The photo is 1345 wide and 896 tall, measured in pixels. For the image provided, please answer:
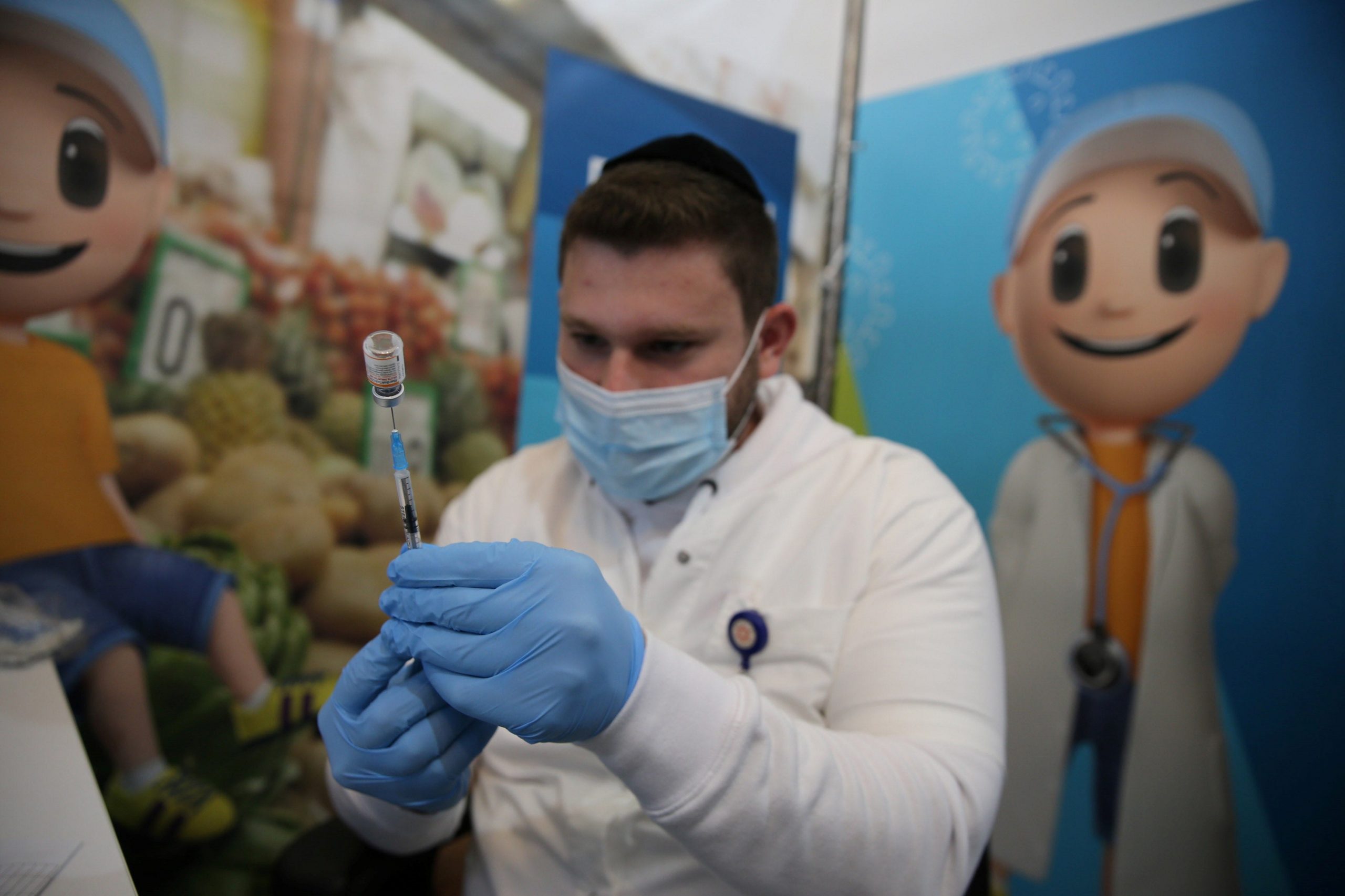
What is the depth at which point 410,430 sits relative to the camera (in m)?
1.85

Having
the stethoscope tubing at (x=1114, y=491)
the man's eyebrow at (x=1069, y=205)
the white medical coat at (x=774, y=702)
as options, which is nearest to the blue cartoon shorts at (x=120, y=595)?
the white medical coat at (x=774, y=702)

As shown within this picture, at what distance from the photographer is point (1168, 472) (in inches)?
69.4

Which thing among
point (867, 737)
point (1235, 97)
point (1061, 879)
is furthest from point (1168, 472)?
point (867, 737)

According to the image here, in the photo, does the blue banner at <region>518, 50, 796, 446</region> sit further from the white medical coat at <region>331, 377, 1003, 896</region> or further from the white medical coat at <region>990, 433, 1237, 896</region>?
the white medical coat at <region>990, 433, 1237, 896</region>

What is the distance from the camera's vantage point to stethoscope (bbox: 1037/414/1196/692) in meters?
1.76

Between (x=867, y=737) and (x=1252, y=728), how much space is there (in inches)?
52.5

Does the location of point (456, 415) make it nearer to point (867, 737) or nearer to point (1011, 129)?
point (867, 737)

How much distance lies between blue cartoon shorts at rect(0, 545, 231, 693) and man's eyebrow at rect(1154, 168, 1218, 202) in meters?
2.35

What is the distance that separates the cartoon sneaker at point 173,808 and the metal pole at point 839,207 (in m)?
1.74

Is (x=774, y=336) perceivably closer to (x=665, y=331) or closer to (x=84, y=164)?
(x=665, y=331)

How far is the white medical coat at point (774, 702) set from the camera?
2.59ft

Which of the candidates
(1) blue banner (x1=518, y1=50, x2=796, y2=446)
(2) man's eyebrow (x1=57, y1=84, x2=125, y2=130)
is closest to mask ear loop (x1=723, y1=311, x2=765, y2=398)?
(1) blue banner (x1=518, y1=50, x2=796, y2=446)

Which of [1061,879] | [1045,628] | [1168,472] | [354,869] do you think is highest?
[1168,472]

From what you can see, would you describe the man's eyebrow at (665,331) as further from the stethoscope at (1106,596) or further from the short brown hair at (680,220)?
the stethoscope at (1106,596)
